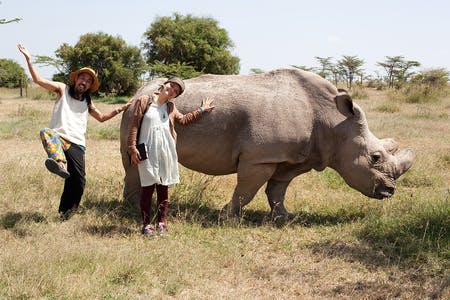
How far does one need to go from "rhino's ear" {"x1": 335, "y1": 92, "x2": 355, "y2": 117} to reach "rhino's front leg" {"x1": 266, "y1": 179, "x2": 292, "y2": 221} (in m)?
1.21

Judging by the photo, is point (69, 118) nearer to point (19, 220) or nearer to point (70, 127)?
point (70, 127)

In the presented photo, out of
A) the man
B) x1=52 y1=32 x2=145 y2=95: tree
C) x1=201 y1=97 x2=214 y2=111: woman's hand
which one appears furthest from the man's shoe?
x1=52 y1=32 x2=145 y2=95: tree

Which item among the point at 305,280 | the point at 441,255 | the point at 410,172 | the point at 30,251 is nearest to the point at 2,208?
the point at 30,251

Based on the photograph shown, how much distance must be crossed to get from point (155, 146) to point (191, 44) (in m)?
27.2

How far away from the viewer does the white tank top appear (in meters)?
5.80

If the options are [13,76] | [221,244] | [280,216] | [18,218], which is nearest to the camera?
[221,244]

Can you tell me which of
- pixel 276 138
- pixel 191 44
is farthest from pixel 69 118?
pixel 191 44

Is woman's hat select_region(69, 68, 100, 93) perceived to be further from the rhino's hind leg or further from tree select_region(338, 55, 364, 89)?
tree select_region(338, 55, 364, 89)

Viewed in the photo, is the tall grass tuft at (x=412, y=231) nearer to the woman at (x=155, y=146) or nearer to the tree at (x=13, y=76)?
the woman at (x=155, y=146)

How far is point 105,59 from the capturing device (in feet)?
109

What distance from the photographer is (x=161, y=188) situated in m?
5.82

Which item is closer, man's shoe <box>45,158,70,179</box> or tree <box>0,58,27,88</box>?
man's shoe <box>45,158,70,179</box>

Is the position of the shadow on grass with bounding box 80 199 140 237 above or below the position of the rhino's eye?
below

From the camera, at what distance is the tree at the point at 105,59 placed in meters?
33.2
